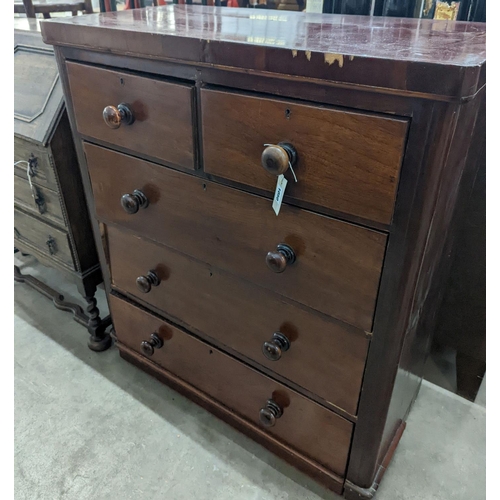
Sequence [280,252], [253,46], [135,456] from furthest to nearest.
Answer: [135,456], [280,252], [253,46]

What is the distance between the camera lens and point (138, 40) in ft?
2.59

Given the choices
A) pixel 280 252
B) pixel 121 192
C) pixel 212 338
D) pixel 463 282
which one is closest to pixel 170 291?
pixel 212 338

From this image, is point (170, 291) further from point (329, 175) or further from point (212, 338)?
point (329, 175)

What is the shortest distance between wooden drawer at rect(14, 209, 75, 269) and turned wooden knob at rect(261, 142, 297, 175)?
82cm

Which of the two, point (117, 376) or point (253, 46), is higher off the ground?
point (253, 46)

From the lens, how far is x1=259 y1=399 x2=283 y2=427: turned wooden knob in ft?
3.28

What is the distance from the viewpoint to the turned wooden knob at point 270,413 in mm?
1000

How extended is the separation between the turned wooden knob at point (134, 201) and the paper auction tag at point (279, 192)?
13.9 inches

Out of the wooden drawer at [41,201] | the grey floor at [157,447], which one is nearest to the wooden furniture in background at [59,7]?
the wooden drawer at [41,201]

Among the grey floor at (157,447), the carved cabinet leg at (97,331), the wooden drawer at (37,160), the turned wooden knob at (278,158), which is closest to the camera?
the turned wooden knob at (278,158)

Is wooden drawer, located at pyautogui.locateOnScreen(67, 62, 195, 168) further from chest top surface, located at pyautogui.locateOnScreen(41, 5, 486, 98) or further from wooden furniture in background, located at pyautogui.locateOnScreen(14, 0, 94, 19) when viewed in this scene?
wooden furniture in background, located at pyautogui.locateOnScreen(14, 0, 94, 19)

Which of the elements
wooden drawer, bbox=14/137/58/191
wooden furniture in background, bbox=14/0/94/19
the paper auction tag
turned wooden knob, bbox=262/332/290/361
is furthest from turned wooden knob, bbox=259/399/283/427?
wooden furniture in background, bbox=14/0/94/19

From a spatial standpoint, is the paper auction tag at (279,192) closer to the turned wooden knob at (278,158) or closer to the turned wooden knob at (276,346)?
the turned wooden knob at (278,158)

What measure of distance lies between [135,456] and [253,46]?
1015mm
